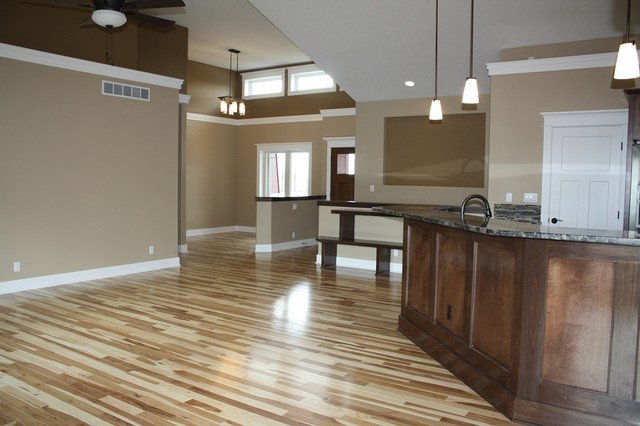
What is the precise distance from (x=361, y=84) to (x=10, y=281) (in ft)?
19.8

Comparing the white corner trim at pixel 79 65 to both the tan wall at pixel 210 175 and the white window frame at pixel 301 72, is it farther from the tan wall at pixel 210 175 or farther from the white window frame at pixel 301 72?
the white window frame at pixel 301 72

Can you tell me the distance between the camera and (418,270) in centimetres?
452

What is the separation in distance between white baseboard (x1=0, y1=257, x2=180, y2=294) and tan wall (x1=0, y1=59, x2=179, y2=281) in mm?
80

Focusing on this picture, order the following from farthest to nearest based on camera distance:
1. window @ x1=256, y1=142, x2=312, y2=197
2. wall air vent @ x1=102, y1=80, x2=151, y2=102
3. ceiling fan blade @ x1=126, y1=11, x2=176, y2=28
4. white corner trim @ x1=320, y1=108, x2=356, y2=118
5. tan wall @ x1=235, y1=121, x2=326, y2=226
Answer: window @ x1=256, y1=142, x2=312, y2=197 < tan wall @ x1=235, y1=121, x2=326, y2=226 < white corner trim @ x1=320, y1=108, x2=356, y2=118 < ceiling fan blade @ x1=126, y1=11, x2=176, y2=28 < wall air vent @ x1=102, y1=80, x2=151, y2=102

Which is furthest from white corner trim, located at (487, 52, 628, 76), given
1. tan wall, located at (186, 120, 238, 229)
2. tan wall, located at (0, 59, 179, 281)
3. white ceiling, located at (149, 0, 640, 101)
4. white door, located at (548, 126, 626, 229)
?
tan wall, located at (186, 120, 238, 229)

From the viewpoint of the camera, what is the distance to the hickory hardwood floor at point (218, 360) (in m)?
3.15

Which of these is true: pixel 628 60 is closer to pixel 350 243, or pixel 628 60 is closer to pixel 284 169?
pixel 350 243

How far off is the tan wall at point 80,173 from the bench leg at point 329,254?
8.29 ft

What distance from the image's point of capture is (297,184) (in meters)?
13.0

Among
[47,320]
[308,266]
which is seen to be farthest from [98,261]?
[308,266]

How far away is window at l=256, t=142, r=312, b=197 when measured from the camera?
12656mm


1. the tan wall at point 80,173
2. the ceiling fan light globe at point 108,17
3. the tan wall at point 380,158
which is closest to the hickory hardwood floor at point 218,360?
the tan wall at point 80,173

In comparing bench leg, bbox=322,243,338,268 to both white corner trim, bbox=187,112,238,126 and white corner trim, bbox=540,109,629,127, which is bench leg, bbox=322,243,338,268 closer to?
white corner trim, bbox=540,109,629,127

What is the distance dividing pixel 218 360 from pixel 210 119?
9.54 metres
